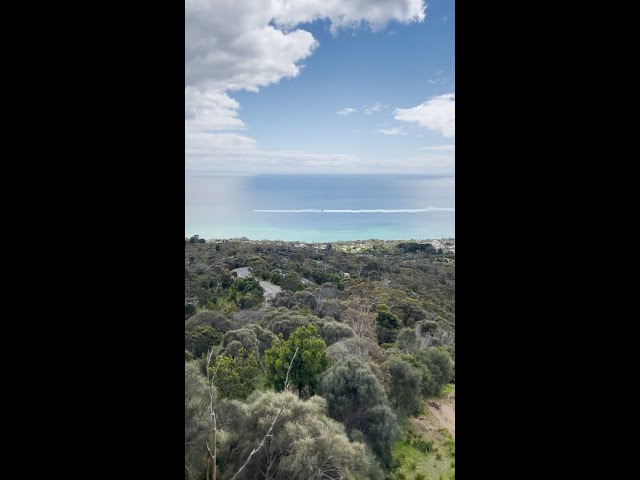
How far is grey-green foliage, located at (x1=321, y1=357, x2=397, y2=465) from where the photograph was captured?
6.20ft

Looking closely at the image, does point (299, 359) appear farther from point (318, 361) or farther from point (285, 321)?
point (285, 321)

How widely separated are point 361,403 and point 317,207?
102cm

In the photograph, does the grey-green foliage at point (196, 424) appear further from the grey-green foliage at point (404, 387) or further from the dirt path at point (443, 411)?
the dirt path at point (443, 411)

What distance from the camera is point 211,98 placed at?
2205 millimetres

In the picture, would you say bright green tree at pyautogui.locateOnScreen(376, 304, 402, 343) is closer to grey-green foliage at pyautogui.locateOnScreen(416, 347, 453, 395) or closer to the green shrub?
grey-green foliage at pyautogui.locateOnScreen(416, 347, 453, 395)

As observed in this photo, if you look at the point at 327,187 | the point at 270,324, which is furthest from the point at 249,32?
the point at 270,324

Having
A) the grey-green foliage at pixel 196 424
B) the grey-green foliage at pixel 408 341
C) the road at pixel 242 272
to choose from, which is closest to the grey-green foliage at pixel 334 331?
the grey-green foliage at pixel 408 341

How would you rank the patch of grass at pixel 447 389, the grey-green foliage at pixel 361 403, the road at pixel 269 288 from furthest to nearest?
the road at pixel 269 288, the grey-green foliage at pixel 361 403, the patch of grass at pixel 447 389

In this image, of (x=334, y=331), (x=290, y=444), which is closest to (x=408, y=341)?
(x=334, y=331)

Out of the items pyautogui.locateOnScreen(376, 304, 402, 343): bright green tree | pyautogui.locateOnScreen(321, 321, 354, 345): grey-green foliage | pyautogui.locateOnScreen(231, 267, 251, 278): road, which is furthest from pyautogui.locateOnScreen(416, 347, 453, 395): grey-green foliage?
pyautogui.locateOnScreen(231, 267, 251, 278): road

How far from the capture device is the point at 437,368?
1.81 m

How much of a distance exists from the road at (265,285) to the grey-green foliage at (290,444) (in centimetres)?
51

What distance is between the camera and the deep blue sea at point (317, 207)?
2.00 m
